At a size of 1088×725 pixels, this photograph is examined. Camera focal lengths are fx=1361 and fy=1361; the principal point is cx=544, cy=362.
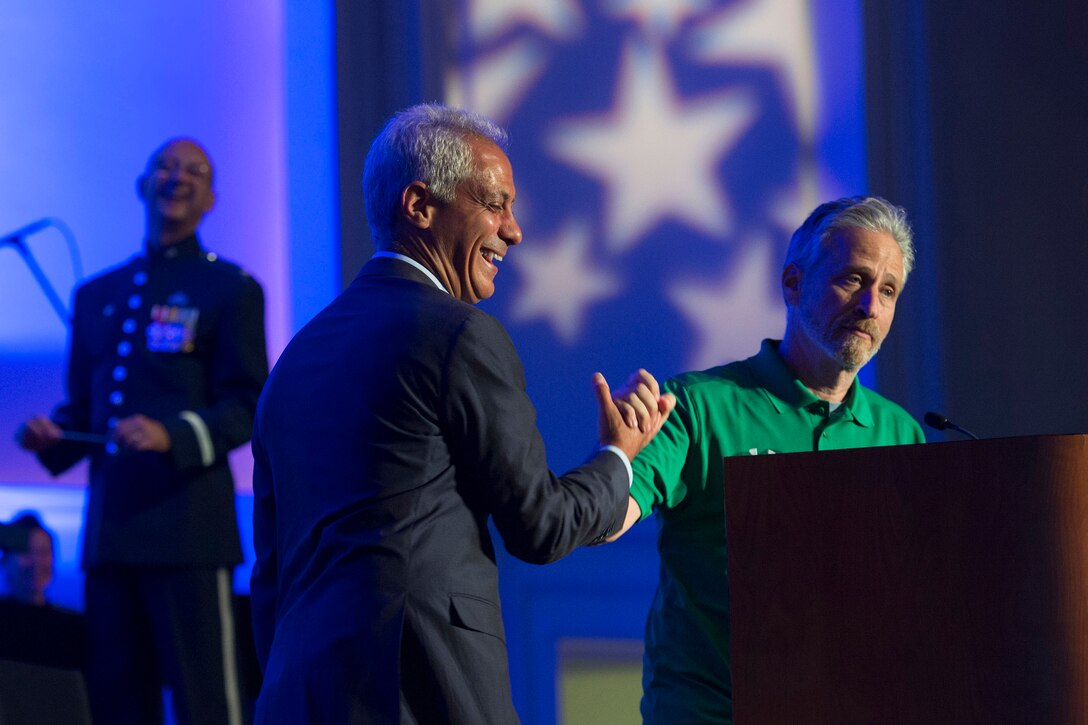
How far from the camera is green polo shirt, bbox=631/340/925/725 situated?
1984mm

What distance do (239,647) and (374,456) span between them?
1576mm

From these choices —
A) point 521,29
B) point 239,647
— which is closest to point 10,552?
point 239,647

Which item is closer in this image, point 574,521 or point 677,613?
point 574,521

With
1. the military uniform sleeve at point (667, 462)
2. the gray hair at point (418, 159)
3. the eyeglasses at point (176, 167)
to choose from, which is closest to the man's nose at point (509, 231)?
the gray hair at point (418, 159)

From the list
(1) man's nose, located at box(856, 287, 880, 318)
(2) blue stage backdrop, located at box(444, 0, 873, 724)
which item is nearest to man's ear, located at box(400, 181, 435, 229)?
(1) man's nose, located at box(856, 287, 880, 318)

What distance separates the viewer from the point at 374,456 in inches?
61.7

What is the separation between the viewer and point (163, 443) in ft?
9.74

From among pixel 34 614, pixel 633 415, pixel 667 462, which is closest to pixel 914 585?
pixel 633 415

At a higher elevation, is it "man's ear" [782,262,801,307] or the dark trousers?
"man's ear" [782,262,801,307]

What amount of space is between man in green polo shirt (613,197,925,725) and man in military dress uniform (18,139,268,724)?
1.23m

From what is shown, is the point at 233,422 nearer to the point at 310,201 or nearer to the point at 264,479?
the point at 310,201

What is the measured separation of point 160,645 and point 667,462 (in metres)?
1.41

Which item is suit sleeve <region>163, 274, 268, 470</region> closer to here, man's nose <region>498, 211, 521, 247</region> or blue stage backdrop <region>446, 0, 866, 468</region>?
blue stage backdrop <region>446, 0, 866, 468</region>

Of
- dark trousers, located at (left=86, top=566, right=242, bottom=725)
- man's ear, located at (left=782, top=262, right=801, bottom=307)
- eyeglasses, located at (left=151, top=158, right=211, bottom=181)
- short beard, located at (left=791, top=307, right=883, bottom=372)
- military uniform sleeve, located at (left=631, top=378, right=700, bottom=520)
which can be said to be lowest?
dark trousers, located at (left=86, top=566, right=242, bottom=725)
